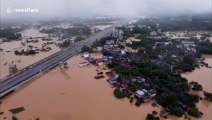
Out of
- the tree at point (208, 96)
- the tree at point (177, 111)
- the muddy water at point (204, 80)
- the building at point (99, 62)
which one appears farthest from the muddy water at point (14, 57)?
the tree at point (208, 96)

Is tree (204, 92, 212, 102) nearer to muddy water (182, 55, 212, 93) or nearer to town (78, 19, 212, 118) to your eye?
town (78, 19, 212, 118)

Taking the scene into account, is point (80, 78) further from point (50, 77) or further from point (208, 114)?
point (208, 114)

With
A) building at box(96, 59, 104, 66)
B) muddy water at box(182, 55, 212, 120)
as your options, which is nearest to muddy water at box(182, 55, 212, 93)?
muddy water at box(182, 55, 212, 120)

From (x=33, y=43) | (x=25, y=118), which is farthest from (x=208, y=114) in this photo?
(x=33, y=43)

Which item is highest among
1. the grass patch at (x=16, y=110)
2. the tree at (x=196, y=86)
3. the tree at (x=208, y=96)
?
the tree at (x=196, y=86)

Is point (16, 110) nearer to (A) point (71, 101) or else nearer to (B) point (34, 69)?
(A) point (71, 101)

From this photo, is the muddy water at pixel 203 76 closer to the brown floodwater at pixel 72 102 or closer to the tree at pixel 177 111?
the brown floodwater at pixel 72 102

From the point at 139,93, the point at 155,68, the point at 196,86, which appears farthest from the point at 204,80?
the point at 139,93
